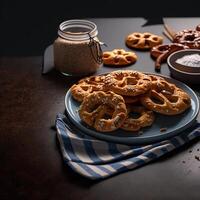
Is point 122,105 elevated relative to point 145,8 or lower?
elevated

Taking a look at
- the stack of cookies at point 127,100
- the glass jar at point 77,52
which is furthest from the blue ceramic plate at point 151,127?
the glass jar at point 77,52

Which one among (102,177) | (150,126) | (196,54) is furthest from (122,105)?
(196,54)

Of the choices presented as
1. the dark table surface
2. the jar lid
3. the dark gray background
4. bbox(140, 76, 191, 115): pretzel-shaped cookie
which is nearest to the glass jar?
the jar lid

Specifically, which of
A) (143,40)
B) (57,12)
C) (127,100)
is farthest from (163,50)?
(57,12)

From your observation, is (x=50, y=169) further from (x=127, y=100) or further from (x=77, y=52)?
(x=77, y=52)

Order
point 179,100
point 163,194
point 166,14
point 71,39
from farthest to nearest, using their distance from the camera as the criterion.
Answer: point 166,14 < point 71,39 < point 179,100 < point 163,194

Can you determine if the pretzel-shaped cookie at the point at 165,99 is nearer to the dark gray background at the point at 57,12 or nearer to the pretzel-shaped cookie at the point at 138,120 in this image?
the pretzel-shaped cookie at the point at 138,120

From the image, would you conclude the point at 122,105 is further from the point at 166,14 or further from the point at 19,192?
the point at 166,14

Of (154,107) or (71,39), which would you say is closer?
(154,107)
